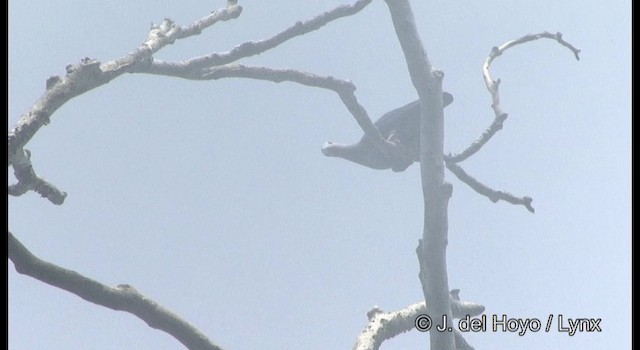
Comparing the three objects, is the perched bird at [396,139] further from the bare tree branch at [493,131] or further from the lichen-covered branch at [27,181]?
the lichen-covered branch at [27,181]

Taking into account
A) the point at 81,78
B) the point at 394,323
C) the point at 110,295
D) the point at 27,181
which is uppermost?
the point at 81,78

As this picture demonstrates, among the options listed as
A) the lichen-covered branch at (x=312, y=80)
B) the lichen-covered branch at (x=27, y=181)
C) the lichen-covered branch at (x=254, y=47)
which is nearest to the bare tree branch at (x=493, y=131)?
the lichen-covered branch at (x=312, y=80)

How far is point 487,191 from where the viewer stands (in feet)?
20.4

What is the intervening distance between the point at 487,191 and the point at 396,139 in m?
1.16

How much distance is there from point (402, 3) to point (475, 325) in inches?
121

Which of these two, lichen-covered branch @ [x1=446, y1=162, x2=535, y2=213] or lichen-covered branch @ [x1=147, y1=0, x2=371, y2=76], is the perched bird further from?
lichen-covered branch @ [x1=147, y1=0, x2=371, y2=76]

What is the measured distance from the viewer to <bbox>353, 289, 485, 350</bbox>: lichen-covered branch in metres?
4.89

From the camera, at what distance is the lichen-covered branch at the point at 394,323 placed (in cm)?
489

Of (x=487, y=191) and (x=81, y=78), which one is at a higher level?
(x=487, y=191)

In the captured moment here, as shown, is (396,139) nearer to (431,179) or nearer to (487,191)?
(487,191)

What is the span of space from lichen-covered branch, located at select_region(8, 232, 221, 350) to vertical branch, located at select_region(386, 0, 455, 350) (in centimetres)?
172

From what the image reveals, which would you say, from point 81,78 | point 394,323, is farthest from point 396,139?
point 81,78

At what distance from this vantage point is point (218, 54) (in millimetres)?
5848
